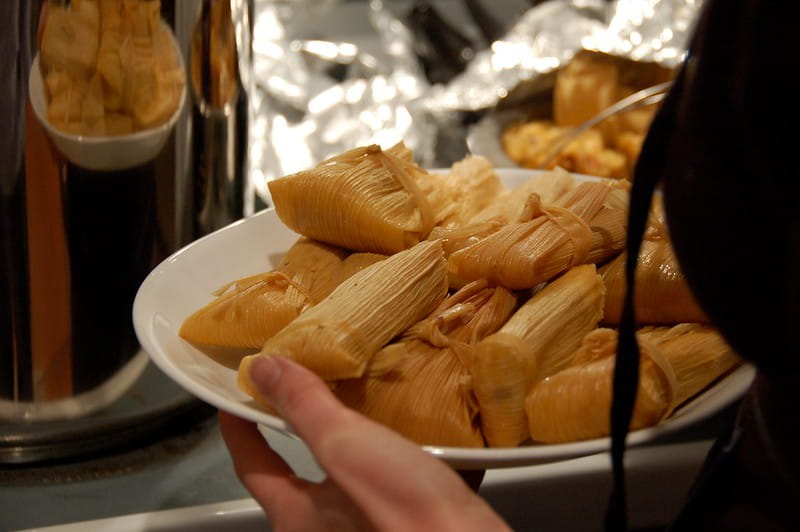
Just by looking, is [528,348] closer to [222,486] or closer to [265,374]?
[265,374]

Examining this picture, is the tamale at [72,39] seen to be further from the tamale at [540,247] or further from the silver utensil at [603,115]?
the silver utensil at [603,115]

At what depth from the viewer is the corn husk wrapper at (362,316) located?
1.23 ft

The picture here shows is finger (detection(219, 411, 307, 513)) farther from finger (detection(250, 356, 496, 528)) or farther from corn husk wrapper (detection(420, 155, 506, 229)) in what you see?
corn husk wrapper (detection(420, 155, 506, 229))

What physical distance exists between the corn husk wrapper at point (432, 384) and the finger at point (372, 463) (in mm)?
53

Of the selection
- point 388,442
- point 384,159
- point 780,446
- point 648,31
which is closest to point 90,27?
point 384,159

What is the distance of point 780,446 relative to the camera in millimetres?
325

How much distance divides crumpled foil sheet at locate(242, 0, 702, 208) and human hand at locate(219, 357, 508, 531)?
0.59m

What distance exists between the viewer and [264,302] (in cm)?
44

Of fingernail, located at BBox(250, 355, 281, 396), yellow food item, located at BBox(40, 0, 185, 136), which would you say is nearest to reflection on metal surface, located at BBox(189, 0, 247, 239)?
yellow food item, located at BBox(40, 0, 185, 136)


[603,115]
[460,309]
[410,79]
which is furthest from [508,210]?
[410,79]

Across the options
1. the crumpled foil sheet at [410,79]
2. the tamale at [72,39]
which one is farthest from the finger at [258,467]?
the crumpled foil sheet at [410,79]

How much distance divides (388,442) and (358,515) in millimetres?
50

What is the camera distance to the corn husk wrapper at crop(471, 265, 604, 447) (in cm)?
38

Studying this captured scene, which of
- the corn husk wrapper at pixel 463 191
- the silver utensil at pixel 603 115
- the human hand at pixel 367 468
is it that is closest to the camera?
the human hand at pixel 367 468
